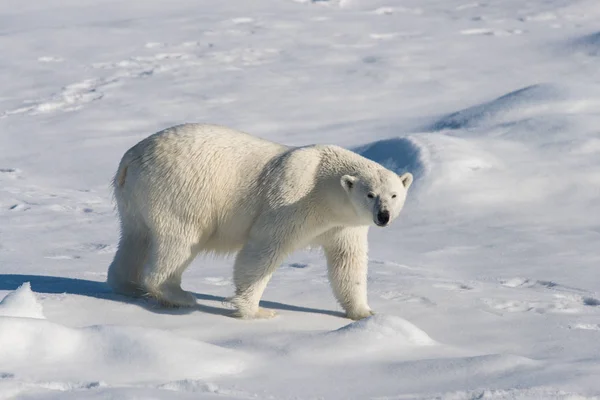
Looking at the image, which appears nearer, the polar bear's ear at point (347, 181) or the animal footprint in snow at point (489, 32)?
the polar bear's ear at point (347, 181)

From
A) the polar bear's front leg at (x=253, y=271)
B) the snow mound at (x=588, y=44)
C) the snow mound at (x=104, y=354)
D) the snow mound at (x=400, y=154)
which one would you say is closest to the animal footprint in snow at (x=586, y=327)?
the polar bear's front leg at (x=253, y=271)

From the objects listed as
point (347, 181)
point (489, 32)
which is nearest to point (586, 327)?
point (347, 181)

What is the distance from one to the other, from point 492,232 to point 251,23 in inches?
470

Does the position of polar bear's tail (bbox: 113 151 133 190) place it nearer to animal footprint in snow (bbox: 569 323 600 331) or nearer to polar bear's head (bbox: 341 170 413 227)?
polar bear's head (bbox: 341 170 413 227)

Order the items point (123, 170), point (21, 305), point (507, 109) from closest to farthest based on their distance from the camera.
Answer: point (21, 305), point (123, 170), point (507, 109)

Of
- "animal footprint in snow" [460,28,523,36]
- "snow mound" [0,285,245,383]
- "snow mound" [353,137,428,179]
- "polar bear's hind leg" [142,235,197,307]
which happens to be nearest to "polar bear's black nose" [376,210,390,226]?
"polar bear's hind leg" [142,235,197,307]

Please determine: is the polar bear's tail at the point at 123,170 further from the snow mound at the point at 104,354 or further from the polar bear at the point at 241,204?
the snow mound at the point at 104,354

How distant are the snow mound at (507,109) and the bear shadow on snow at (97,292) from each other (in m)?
6.36

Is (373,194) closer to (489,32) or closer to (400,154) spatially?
(400,154)

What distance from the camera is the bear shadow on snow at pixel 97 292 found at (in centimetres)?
589

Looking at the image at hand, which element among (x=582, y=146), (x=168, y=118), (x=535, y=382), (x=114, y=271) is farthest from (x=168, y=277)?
(x=168, y=118)

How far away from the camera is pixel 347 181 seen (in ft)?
18.5

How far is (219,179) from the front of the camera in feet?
19.2

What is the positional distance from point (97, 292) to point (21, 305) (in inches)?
54.0
